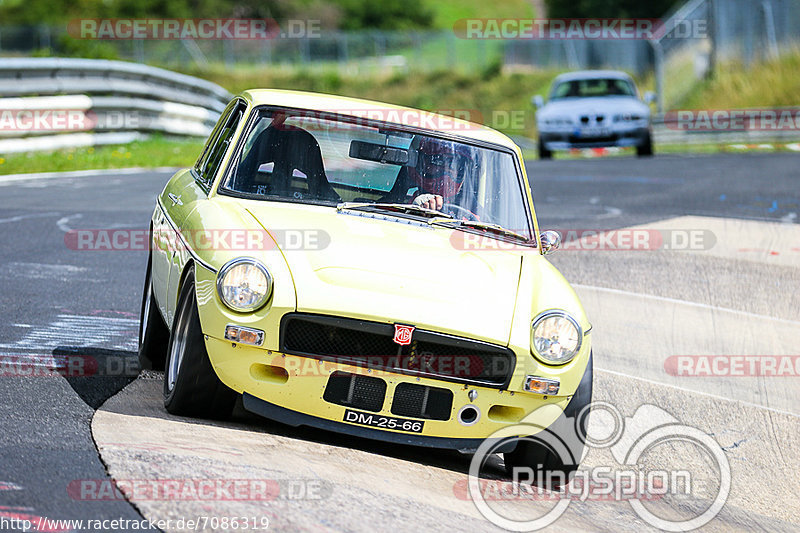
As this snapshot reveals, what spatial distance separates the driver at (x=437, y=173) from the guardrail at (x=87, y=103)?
38.0 ft

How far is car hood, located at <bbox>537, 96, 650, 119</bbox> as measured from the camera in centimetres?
2217

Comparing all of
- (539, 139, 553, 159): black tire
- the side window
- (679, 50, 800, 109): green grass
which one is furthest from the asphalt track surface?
(679, 50, 800, 109): green grass

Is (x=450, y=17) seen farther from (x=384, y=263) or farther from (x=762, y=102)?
(x=384, y=263)

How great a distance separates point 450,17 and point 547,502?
11741 centimetres

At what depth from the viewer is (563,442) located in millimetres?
5305

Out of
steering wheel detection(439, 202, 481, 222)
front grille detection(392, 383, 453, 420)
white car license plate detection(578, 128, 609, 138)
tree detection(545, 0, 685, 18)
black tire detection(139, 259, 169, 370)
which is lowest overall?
front grille detection(392, 383, 453, 420)

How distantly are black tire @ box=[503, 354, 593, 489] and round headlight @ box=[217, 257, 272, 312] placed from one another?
1349mm

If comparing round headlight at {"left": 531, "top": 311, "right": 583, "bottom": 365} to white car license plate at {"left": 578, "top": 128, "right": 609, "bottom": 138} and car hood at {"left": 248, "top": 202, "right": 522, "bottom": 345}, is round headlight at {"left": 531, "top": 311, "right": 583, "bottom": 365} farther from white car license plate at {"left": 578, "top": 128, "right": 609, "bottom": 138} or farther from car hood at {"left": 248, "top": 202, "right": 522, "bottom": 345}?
white car license plate at {"left": 578, "top": 128, "right": 609, "bottom": 138}

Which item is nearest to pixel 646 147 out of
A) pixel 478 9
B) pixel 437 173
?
pixel 437 173

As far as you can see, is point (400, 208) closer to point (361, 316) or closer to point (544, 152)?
point (361, 316)

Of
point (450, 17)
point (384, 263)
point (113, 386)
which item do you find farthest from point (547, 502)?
point (450, 17)

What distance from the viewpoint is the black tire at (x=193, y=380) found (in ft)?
16.4

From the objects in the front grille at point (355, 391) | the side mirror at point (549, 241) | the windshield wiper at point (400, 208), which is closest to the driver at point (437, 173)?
the windshield wiper at point (400, 208)

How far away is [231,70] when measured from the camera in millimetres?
45781
